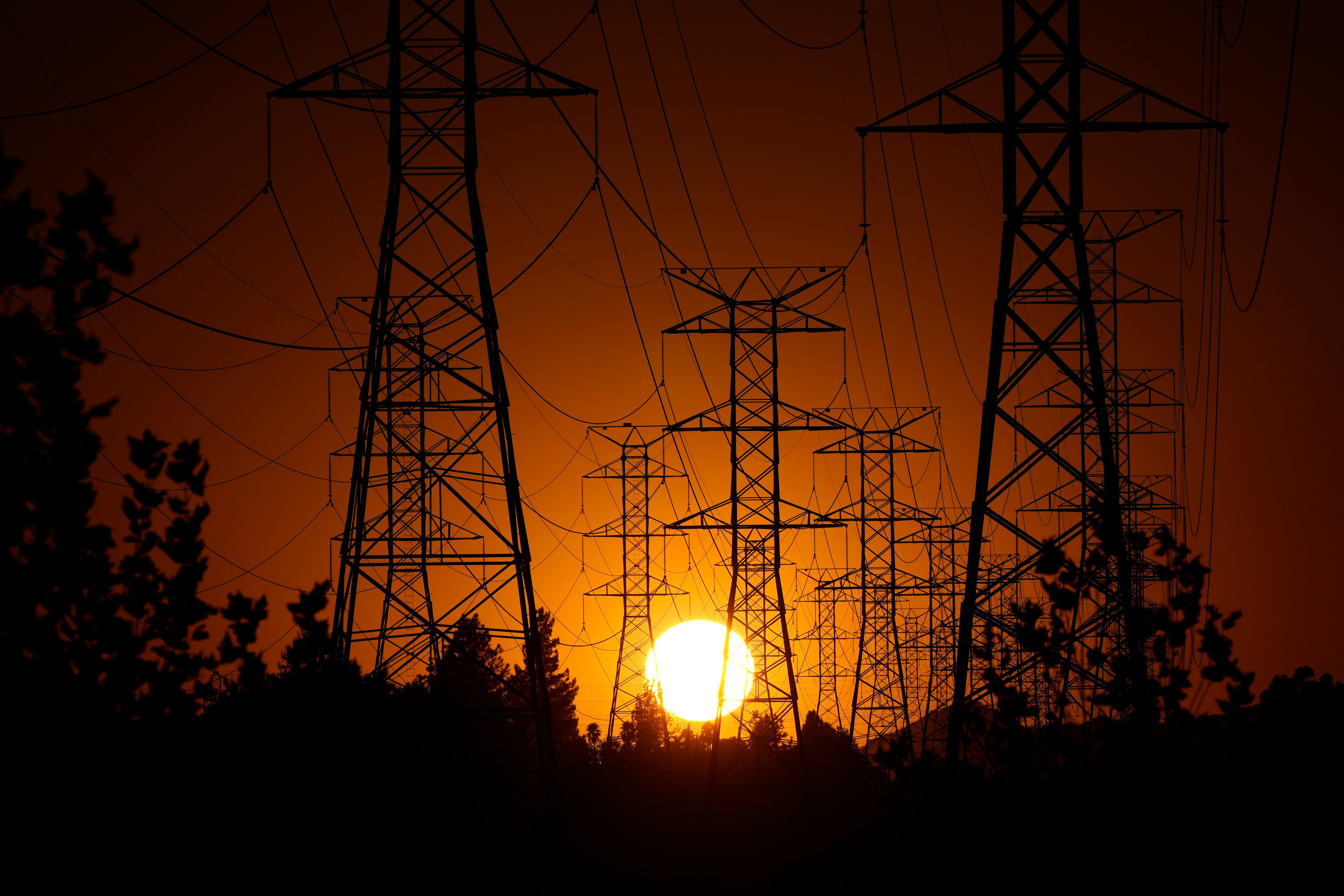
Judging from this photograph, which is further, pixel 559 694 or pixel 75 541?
pixel 559 694

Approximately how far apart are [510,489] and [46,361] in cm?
1101

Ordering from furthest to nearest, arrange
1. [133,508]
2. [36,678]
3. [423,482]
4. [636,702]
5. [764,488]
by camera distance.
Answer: [636,702]
[764,488]
[423,482]
[133,508]
[36,678]

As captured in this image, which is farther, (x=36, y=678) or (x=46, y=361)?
(x=36, y=678)

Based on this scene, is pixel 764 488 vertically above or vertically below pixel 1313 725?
above

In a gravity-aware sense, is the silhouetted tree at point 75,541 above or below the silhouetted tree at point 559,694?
below

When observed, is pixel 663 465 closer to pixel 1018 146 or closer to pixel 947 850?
pixel 1018 146

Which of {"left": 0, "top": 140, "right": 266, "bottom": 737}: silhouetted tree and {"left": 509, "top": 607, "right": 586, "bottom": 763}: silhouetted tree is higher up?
{"left": 509, "top": 607, "right": 586, "bottom": 763}: silhouetted tree

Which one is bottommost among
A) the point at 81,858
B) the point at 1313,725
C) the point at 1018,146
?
the point at 81,858

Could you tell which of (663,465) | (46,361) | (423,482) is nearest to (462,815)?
(46,361)

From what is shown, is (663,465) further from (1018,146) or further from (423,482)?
(1018,146)

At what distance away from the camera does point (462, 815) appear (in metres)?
12.6

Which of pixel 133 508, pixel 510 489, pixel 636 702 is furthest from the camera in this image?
pixel 636 702

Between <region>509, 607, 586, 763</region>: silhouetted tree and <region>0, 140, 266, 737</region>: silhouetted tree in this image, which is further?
<region>509, 607, 586, 763</region>: silhouetted tree

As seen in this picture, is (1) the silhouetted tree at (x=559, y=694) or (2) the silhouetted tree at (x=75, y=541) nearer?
(2) the silhouetted tree at (x=75, y=541)
